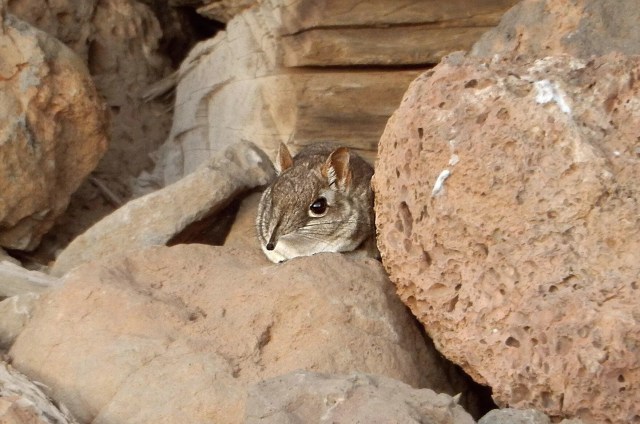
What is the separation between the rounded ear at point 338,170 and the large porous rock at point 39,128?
1713 millimetres

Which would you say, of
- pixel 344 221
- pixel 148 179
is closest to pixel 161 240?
pixel 344 221

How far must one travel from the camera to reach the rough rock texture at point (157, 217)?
5.89 meters

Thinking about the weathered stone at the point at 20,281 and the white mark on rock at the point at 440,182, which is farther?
the weathered stone at the point at 20,281

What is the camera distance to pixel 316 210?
5.54 meters

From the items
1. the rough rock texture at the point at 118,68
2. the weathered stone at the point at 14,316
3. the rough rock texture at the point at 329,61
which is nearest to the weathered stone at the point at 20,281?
the weathered stone at the point at 14,316

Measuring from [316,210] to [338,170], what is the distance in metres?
0.24

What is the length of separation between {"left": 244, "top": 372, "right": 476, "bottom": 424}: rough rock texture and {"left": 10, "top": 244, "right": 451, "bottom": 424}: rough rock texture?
0.41 metres

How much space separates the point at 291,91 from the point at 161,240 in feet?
4.88

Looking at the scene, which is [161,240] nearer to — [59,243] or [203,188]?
[203,188]

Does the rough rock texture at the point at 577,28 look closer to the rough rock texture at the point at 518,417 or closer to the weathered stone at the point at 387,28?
the weathered stone at the point at 387,28

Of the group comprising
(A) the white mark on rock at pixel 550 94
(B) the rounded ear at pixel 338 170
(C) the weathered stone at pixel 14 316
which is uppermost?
(A) the white mark on rock at pixel 550 94

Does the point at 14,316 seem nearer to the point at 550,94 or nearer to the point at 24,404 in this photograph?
the point at 24,404

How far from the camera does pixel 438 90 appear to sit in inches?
171

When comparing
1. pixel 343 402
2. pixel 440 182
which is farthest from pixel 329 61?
pixel 343 402
